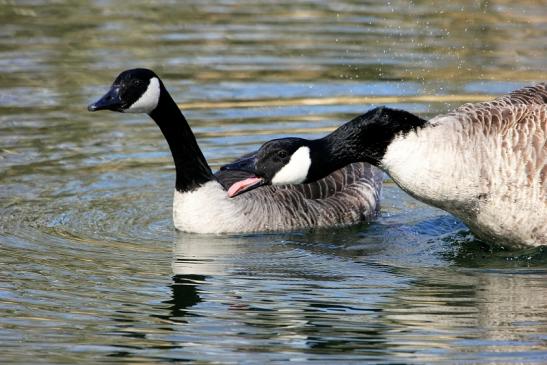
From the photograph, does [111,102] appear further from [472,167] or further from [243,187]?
[472,167]

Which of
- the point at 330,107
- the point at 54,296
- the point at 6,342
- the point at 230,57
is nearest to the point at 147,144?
the point at 330,107

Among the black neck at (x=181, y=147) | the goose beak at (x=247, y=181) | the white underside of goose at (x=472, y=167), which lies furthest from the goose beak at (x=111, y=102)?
the white underside of goose at (x=472, y=167)

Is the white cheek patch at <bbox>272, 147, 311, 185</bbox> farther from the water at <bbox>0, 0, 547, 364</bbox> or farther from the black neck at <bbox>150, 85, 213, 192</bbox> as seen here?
the black neck at <bbox>150, 85, 213, 192</bbox>

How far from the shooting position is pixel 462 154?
10.6 metres

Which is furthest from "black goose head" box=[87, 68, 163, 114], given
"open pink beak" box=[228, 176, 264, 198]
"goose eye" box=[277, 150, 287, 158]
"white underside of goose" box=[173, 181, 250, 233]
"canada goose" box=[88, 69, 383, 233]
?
"goose eye" box=[277, 150, 287, 158]

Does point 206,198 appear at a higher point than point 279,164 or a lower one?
lower

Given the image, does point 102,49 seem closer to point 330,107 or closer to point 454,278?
point 330,107

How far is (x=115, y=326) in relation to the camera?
370 inches

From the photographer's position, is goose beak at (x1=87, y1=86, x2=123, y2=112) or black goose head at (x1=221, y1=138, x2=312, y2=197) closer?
black goose head at (x1=221, y1=138, x2=312, y2=197)

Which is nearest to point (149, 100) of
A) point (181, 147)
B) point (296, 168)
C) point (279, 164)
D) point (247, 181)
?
point (181, 147)

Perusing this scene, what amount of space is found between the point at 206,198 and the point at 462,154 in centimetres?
324

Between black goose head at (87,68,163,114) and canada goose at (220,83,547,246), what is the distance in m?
1.99

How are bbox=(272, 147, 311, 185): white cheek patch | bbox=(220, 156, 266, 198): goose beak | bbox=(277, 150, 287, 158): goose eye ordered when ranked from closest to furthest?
1. bbox=(272, 147, 311, 185): white cheek patch
2. bbox=(277, 150, 287, 158): goose eye
3. bbox=(220, 156, 266, 198): goose beak

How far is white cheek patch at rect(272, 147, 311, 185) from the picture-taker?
10.9 metres
